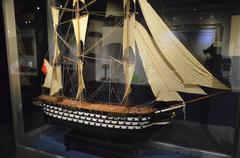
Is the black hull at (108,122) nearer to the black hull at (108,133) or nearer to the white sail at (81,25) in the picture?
the black hull at (108,133)

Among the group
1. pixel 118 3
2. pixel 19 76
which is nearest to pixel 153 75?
pixel 118 3

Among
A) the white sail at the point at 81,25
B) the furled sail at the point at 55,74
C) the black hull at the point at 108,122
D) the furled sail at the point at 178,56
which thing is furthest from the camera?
the furled sail at the point at 55,74

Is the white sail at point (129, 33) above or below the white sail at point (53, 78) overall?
above

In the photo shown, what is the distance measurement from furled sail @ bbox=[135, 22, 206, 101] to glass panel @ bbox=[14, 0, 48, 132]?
0.91 m

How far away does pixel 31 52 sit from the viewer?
5.74 feet

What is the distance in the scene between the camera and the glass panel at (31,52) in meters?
1.68

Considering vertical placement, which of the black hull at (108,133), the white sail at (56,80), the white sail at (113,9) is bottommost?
the black hull at (108,133)

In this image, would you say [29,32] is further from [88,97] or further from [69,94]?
[88,97]

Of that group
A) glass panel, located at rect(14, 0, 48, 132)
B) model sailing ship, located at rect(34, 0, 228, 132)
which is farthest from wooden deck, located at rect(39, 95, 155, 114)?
glass panel, located at rect(14, 0, 48, 132)

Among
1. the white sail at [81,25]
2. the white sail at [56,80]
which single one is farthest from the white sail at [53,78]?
the white sail at [81,25]

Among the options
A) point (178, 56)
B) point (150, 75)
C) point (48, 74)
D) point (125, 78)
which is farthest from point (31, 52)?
point (178, 56)

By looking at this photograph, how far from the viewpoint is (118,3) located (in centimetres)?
143

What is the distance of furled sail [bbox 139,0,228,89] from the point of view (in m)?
1.13

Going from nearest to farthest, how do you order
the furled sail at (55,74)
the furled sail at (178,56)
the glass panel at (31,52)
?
the furled sail at (178,56) → the furled sail at (55,74) → the glass panel at (31,52)
